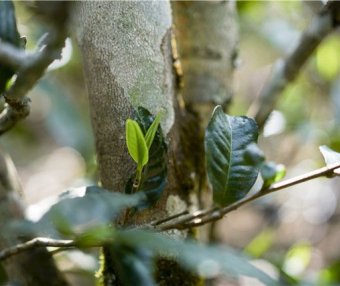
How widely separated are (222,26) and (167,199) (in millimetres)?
396

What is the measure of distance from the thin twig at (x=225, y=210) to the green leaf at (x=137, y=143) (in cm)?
7

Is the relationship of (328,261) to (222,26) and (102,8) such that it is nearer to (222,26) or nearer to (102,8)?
(222,26)

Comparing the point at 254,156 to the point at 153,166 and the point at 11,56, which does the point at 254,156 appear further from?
the point at 11,56

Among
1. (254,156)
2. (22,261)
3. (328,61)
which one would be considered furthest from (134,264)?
(328,61)

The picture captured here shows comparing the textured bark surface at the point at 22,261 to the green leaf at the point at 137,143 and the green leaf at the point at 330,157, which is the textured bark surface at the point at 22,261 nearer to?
the green leaf at the point at 137,143

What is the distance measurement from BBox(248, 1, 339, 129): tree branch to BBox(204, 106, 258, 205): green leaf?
17.9 inches

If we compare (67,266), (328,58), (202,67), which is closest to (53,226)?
(202,67)

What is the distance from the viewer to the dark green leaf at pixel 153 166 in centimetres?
68

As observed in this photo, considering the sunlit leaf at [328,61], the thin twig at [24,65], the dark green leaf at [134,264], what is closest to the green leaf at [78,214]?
the dark green leaf at [134,264]

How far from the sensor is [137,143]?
26.1 inches

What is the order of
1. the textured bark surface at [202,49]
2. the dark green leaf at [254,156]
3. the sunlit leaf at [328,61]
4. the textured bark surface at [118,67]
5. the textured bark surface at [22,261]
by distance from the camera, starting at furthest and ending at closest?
the sunlit leaf at [328,61] → the textured bark surface at [202,49] → the textured bark surface at [22,261] → the textured bark surface at [118,67] → the dark green leaf at [254,156]

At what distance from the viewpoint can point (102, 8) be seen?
0.75 meters

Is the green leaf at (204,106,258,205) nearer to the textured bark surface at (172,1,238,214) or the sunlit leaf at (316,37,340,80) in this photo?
the textured bark surface at (172,1,238,214)

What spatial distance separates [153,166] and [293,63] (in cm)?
57
